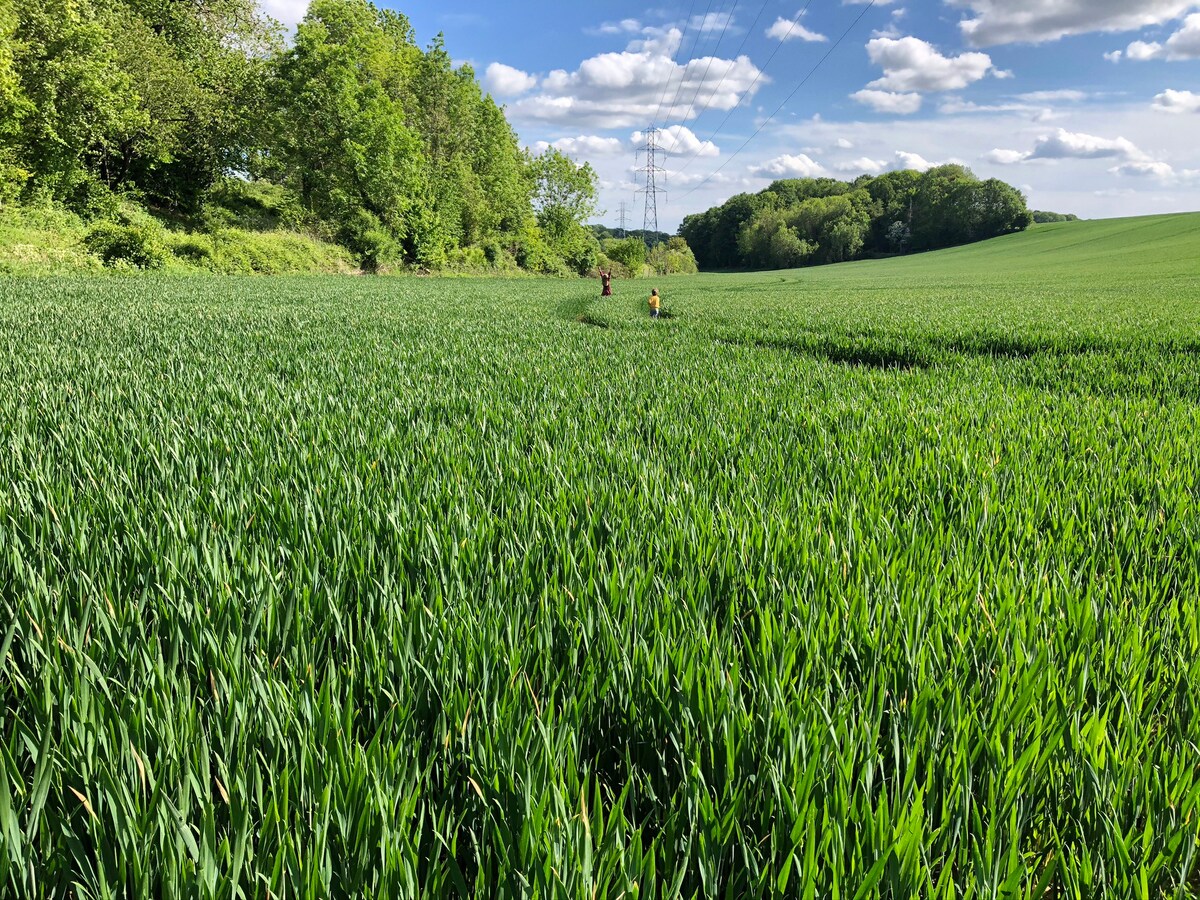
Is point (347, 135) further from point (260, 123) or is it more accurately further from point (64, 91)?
point (64, 91)

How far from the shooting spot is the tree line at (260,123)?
26266mm

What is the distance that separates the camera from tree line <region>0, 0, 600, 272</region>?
1034 inches

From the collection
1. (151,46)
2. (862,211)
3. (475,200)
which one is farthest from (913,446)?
(862,211)

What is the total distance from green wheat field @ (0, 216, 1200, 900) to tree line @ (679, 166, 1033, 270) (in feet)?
374

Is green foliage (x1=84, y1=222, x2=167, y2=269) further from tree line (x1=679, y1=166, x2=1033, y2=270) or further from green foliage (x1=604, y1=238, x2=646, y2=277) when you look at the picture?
tree line (x1=679, y1=166, x2=1033, y2=270)

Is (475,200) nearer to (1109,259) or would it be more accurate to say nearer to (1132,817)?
(1109,259)

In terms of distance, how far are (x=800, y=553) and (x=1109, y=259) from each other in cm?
6388

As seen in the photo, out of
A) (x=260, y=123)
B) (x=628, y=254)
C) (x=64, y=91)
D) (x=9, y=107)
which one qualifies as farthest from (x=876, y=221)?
(x=9, y=107)

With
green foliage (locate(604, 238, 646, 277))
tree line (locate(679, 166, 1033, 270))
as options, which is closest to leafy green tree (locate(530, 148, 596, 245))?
green foliage (locate(604, 238, 646, 277))

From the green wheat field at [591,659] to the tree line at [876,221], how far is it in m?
114

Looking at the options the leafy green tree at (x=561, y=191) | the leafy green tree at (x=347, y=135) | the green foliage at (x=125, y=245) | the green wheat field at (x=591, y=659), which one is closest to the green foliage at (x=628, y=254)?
the leafy green tree at (x=561, y=191)

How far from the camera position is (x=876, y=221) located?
4449 inches

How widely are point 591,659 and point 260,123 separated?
48.4m

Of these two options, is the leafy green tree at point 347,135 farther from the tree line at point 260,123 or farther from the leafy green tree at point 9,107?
the leafy green tree at point 9,107
